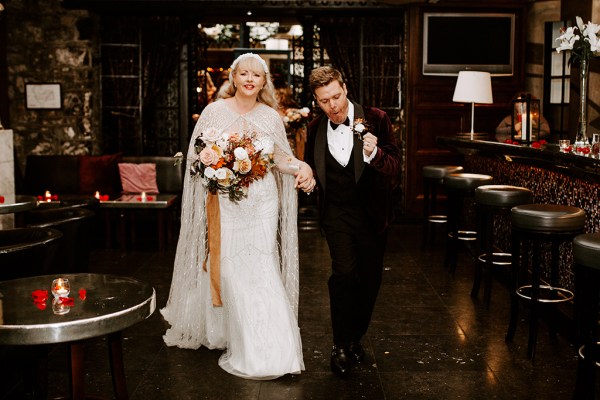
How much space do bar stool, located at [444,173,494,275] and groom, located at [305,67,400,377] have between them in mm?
2595

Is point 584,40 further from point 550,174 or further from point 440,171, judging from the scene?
point 440,171

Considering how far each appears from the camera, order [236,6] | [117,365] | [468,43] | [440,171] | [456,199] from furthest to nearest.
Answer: [468,43]
[236,6]
[440,171]
[456,199]
[117,365]

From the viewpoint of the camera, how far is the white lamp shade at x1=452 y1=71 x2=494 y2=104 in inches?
332

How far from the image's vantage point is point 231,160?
14.0 ft

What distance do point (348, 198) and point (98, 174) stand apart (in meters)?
5.98

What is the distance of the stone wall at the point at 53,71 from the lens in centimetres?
1016

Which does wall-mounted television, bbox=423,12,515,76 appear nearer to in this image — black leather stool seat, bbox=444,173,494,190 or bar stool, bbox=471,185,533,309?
black leather stool seat, bbox=444,173,494,190

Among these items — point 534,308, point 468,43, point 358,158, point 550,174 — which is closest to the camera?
point 358,158

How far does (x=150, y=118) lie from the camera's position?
10.7 metres

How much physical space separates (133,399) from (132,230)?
483cm

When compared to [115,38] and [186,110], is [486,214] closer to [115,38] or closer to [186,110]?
[186,110]

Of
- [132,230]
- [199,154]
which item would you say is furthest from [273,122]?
[132,230]

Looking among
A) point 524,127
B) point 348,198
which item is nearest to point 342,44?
point 524,127

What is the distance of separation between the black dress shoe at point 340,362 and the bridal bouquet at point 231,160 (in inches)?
42.8
